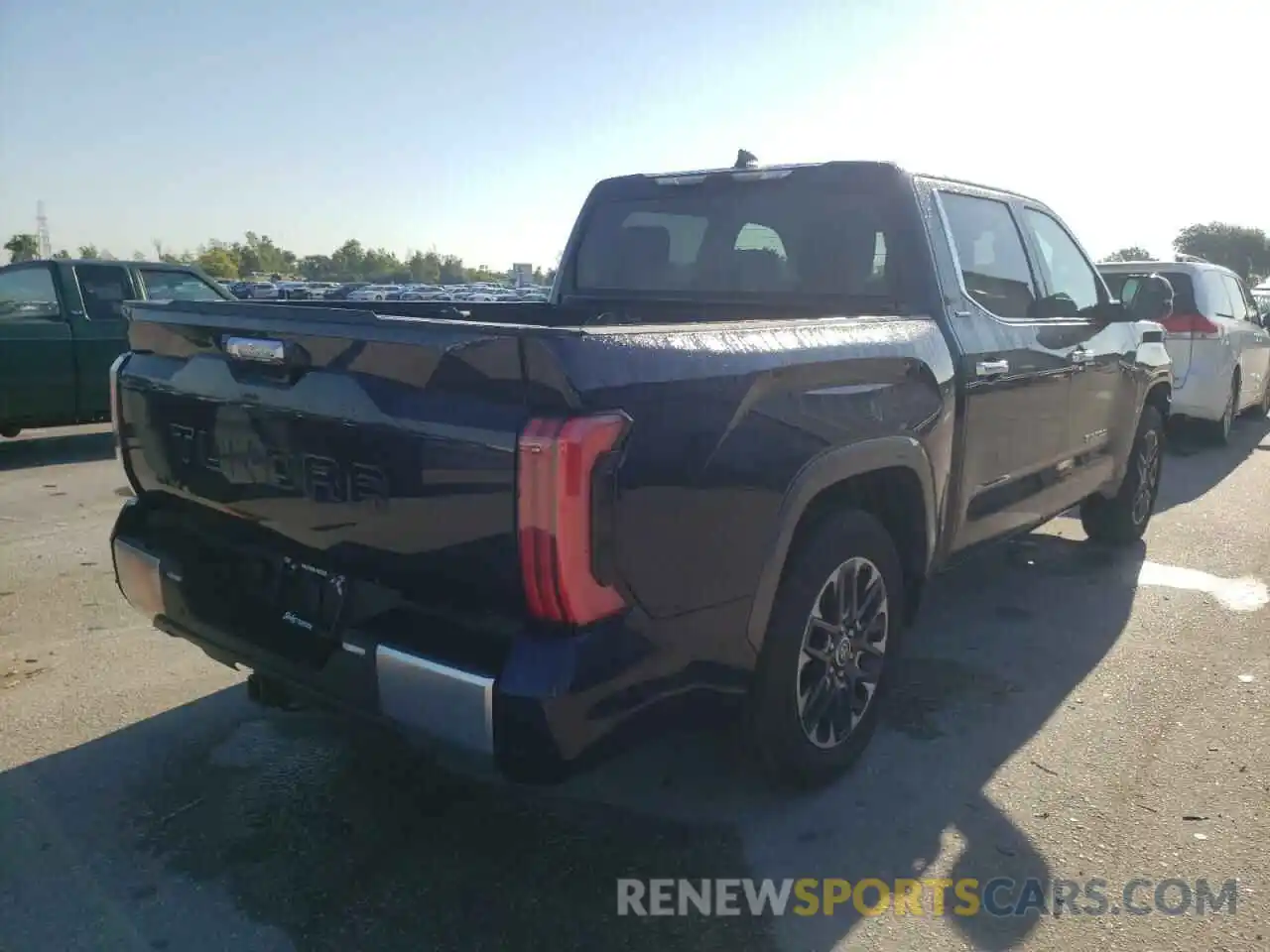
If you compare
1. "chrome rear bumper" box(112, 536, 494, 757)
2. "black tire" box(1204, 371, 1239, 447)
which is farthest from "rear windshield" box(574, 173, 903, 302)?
"black tire" box(1204, 371, 1239, 447)

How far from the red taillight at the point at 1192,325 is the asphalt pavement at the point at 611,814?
5.49m

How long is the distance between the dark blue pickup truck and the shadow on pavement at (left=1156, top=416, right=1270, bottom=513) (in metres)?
4.67

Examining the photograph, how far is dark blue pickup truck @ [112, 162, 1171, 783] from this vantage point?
225 centimetres

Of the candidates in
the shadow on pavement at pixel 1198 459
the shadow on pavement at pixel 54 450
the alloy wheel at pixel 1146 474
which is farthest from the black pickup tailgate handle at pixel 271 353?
the shadow on pavement at pixel 54 450

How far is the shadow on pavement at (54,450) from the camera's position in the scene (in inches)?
351

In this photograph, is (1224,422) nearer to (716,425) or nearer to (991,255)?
(991,255)

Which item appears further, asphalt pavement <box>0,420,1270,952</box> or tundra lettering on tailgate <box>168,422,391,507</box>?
asphalt pavement <box>0,420,1270,952</box>

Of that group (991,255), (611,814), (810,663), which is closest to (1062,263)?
(991,255)

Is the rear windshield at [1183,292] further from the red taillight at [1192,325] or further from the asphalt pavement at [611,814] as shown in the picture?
the asphalt pavement at [611,814]

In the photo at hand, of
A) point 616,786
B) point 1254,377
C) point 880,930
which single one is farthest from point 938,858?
point 1254,377

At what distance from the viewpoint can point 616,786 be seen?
3340 millimetres

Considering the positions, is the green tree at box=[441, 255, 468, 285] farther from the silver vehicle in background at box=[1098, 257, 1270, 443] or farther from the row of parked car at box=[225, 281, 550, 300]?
the silver vehicle in background at box=[1098, 257, 1270, 443]

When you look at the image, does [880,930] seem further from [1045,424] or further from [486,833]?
[1045,424]

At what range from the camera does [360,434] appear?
2465mm
